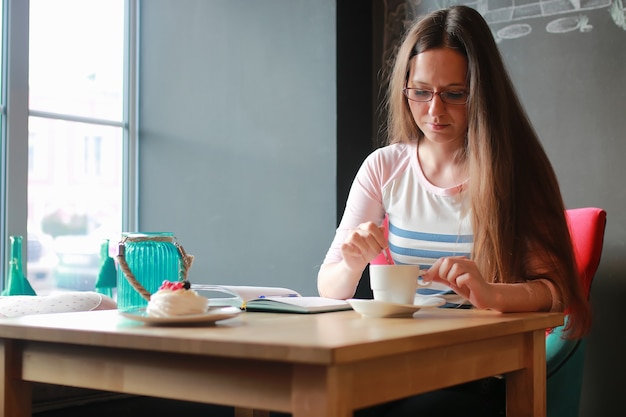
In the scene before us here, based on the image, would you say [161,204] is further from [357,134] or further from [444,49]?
[444,49]

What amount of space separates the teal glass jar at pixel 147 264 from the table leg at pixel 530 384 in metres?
0.67

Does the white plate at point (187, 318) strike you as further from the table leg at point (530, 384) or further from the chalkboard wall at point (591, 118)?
the chalkboard wall at point (591, 118)

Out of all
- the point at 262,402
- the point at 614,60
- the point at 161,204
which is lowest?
the point at 262,402

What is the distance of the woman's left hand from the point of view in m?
1.46

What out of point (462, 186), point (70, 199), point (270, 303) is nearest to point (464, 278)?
point (270, 303)

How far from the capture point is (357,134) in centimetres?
319

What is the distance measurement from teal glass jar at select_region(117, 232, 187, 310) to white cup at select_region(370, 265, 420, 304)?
0.43 metres

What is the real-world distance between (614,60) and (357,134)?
997 mm

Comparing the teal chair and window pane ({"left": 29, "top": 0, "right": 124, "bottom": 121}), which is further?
window pane ({"left": 29, "top": 0, "right": 124, "bottom": 121})

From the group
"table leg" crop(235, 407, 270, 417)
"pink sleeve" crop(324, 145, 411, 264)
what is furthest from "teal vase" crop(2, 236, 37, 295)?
"pink sleeve" crop(324, 145, 411, 264)

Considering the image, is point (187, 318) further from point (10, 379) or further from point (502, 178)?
point (502, 178)

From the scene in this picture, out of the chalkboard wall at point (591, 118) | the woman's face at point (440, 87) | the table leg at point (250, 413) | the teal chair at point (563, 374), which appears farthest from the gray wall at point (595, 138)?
the table leg at point (250, 413)

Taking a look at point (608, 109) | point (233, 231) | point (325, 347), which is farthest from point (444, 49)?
point (233, 231)

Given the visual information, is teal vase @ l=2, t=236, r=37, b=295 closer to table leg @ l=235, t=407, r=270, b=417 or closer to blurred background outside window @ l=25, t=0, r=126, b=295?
blurred background outside window @ l=25, t=0, r=126, b=295
